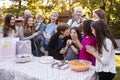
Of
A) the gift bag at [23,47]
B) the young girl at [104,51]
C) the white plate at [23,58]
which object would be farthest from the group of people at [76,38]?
the white plate at [23,58]

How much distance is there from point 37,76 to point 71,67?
1.32 feet

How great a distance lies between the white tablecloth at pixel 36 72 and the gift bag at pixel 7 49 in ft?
0.40

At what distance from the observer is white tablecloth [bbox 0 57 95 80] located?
232 centimetres

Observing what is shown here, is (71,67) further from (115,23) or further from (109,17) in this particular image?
(115,23)

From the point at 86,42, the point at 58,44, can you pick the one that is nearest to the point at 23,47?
the point at 58,44

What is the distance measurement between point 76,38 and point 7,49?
953 millimetres

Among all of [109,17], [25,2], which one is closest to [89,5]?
[109,17]

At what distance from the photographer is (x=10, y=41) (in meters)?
2.91

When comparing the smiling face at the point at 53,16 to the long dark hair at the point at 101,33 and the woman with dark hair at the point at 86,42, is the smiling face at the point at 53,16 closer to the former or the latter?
the woman with dark hair at the point at 86,42

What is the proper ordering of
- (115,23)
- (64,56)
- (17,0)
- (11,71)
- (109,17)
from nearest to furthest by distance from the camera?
(11,71) < (64,56) < (17,0) < (109,17) < (115,23)

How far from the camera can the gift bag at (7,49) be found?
2883 millimetres

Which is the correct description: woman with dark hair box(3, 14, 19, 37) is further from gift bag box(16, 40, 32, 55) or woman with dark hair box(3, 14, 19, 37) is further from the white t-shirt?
the white t-shirt

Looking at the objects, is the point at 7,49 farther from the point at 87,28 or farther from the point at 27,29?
the point at 27,29

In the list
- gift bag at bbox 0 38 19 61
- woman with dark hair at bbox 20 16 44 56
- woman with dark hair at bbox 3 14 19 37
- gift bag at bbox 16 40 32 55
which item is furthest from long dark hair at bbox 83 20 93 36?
woman with dark hair at bbox 3 14 19 37
